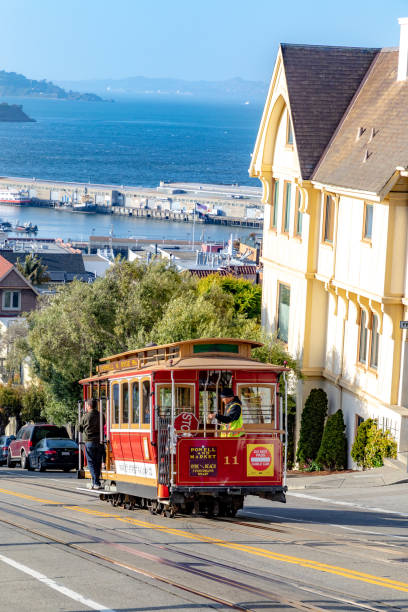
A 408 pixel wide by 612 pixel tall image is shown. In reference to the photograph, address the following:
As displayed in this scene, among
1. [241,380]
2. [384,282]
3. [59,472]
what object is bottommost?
[59,472]

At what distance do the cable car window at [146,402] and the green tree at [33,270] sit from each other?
224ft

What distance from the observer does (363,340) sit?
31312 mm

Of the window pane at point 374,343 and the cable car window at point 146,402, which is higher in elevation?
the window pane at point 374,343

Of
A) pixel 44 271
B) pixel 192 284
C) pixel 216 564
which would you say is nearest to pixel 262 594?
pixel 216 564

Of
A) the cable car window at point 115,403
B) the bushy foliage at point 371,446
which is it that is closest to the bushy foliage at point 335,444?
the bushy foliage at point 371,446

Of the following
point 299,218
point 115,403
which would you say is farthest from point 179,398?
point 299,218

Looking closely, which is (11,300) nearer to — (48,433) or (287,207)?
(48,433)

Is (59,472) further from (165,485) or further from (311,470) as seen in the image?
(165,485)

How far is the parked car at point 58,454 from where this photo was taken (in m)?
36.6

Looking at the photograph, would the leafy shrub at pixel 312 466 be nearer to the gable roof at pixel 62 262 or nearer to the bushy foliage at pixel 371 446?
the bushy foliage at pixel 371 446

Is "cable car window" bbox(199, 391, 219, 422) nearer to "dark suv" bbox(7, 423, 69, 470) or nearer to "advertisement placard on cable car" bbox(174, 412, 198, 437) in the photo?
"advertisement placard on cable car" bbox(174, 412, 198, 437)

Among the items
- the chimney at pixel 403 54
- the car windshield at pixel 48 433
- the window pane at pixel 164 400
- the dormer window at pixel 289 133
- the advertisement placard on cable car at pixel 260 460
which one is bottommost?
the car windshield at pixel 48 433

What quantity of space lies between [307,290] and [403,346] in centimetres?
592

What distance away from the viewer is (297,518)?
65.9 feet
